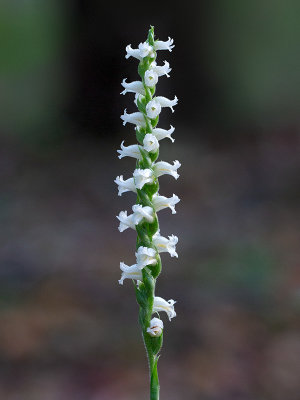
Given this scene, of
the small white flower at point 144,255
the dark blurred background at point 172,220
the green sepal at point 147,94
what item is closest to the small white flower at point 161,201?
the small white flower at point 144,255

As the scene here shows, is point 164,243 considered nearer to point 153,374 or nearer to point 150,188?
point 150,188

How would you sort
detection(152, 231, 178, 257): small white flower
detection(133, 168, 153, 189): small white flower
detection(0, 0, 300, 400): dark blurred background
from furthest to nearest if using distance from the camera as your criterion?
detection(0, 0, 300, 400): dark blurred background → detection(152, 231, 178, 257): small white flower → detection(133, 168, 153, 189): small white flower

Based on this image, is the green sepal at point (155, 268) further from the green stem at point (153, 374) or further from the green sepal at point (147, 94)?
the green sepal at point (147, 94)

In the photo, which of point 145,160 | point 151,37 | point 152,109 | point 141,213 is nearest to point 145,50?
point 151,37

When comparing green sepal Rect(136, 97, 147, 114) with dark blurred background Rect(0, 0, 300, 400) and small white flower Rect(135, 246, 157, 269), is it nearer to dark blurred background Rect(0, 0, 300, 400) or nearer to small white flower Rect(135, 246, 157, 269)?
small white flower Rect(135, 246, 157, 269)

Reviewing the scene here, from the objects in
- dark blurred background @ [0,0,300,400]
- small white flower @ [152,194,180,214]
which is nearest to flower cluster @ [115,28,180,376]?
small white flower @ [152,194,180,214]
